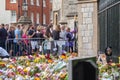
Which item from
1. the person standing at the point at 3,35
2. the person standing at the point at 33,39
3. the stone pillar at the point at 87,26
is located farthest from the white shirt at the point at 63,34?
the stone pillar at the point at 87,26

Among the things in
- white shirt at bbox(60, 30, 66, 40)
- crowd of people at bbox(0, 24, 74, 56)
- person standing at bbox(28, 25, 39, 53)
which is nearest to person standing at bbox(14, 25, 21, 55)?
crowd of people at bbox(0, 24, 74, 56)

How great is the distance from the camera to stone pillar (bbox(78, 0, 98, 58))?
23.0 metres

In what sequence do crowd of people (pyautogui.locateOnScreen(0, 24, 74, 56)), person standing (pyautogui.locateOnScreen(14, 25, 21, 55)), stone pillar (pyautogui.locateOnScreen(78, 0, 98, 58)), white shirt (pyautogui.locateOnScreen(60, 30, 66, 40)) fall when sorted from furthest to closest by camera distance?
person standing (pyautogui.locateOnScreen(14, 25, 21, 55)) < white shirt (pyautogui.locateOnScreen(60, 30, 66, 40)) < crowd of people (pyautogui.locateOnScreen(0, 24, 74, 56)) < stone pillar (pyautogui.locateOnScreen(78, 0, 98, 58))

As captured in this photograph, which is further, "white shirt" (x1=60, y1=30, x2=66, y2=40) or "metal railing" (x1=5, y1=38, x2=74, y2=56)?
"white shirt" (x1=60, y1=30, x2=66, y2=40)

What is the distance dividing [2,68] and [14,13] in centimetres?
8039

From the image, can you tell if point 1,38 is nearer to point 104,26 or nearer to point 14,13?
point 104,26

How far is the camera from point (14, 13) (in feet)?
300

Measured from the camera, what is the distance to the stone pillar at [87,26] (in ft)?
75.5

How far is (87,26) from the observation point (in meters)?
23.3

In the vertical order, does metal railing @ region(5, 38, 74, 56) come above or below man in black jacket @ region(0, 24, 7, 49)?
below

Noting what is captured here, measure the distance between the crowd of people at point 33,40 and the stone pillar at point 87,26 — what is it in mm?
2559

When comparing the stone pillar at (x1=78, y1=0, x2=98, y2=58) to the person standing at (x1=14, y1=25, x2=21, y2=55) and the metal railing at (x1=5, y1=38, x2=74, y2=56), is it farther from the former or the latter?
the person standing at (x1=14, y1=25, x2=21, y2=55)

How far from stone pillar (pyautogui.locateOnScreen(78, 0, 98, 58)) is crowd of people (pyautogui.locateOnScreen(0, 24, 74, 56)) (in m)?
2.56

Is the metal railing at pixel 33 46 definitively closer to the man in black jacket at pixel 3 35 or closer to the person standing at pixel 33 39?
the person standing at pixel 33 39
